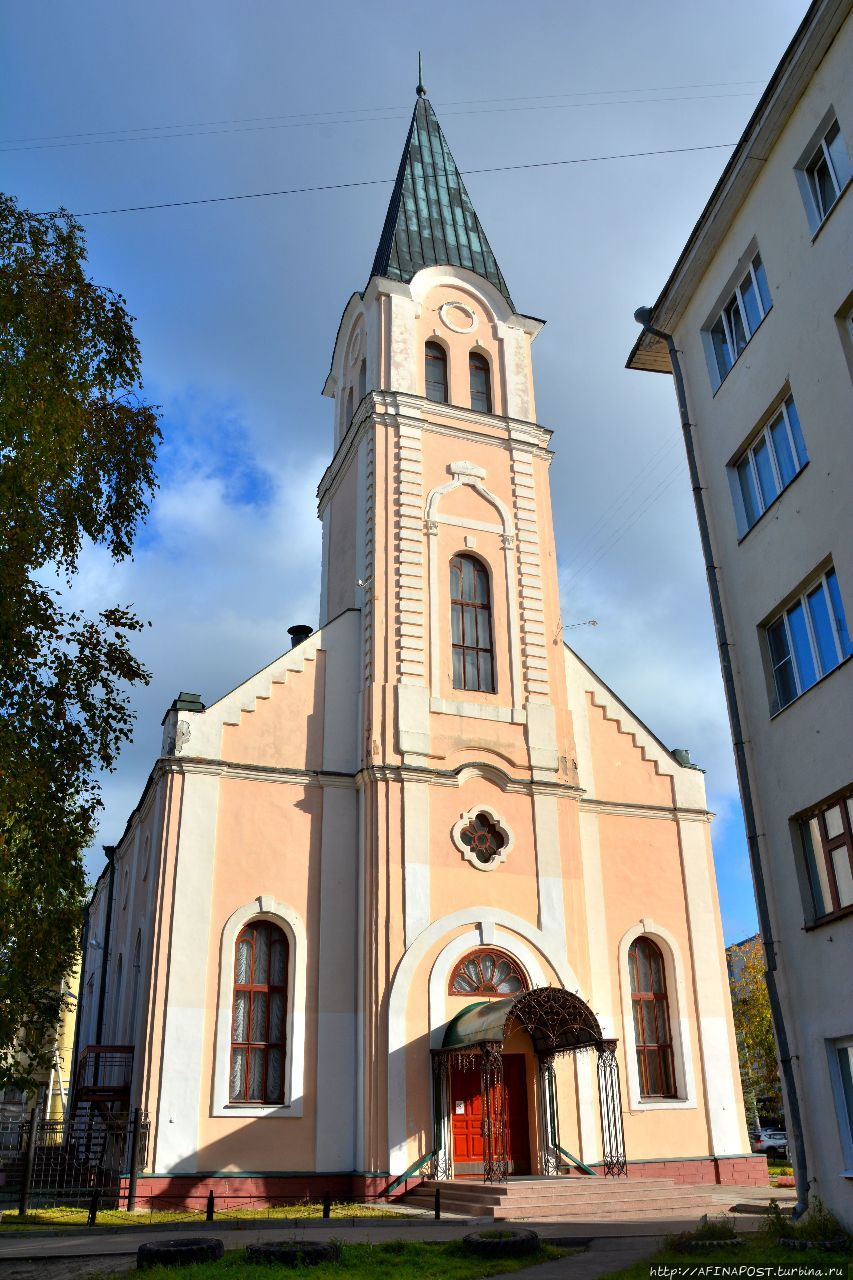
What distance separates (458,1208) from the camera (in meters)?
17.2

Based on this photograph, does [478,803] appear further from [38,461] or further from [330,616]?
[38,461]

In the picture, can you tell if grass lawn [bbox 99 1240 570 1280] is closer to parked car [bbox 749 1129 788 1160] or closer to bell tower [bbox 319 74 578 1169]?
bell tower [bbox 319 74 578 1169]

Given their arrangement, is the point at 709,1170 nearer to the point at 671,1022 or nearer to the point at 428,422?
the point at 671,1022

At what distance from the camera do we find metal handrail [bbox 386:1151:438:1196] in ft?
61.7

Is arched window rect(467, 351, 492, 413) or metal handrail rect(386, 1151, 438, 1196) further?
arched window rect(467, 351, 492, 413)

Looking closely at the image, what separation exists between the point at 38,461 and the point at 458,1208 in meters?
13.1

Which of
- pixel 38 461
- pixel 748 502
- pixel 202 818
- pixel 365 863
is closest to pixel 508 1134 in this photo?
pixel 365 863

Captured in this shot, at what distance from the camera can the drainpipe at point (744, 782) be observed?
12.9 m

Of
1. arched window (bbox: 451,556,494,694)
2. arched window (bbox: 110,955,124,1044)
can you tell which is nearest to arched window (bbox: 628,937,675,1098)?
arched window (bbox: 451,556,494,694)

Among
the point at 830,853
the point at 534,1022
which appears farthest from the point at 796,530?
the point at 534,1022

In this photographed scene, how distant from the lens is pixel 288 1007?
20.2 m

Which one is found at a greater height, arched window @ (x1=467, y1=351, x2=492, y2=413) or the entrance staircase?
arched window @ (x1=467, y1=351, x2=492, y2=413)

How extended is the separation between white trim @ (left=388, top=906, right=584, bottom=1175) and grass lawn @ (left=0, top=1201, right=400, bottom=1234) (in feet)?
4.46

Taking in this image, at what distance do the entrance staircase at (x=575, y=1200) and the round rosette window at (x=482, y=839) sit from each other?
6082 mm
